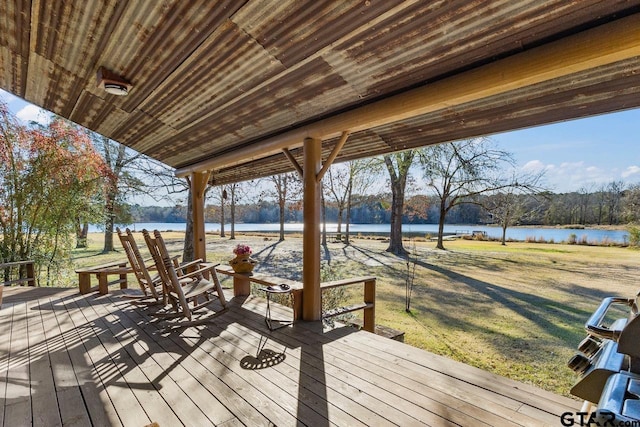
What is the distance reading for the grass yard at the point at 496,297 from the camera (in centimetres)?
468

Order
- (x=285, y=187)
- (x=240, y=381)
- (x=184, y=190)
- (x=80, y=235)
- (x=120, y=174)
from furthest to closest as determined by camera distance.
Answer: (x=285, y=187) < (x=184, y=190) < (x=120, y=174) < (x=80, y=235) < (x=240, y=381)

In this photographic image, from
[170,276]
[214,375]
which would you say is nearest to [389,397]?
[214,375]

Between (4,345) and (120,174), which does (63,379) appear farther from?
(120,174)

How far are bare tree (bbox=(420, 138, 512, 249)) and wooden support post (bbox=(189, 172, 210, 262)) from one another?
9143mm

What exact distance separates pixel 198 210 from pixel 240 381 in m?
4.41

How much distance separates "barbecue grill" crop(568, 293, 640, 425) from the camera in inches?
27.5

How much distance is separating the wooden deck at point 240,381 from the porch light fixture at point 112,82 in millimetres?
2682

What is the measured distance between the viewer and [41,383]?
7.77 ft

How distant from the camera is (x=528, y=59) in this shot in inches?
75.0

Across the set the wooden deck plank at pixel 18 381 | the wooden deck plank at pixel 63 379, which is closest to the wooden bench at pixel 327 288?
the wooden deck plank at pixel 63 379

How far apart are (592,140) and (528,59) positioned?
18.0 m

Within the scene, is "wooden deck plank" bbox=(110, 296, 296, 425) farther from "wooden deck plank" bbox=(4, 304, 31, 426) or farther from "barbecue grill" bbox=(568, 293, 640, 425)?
"barbecue grill" bbox=(568, 293, 640, 425)

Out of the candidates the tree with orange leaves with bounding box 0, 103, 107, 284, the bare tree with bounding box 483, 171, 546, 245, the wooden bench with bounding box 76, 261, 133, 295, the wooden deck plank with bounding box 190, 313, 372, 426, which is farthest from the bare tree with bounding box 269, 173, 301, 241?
the wooden deck plank with bounding box 190, 313, 372, 426

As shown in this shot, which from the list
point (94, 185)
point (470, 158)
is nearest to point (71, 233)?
point (94, 185)
